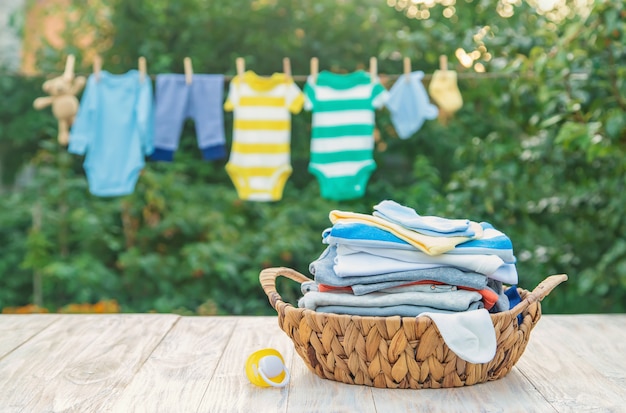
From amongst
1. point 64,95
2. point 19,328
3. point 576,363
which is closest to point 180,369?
point 19,328

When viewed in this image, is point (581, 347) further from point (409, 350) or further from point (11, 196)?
point (11, 196)

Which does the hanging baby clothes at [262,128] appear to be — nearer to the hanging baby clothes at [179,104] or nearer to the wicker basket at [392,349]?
the hanging baby clothes at [179,104]

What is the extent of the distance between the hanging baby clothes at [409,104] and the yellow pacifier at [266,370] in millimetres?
1817

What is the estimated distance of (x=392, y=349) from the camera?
1012mm

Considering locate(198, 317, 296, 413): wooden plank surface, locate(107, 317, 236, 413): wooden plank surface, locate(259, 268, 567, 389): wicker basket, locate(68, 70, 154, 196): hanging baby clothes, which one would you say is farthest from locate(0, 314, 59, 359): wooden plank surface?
locate(68, 70, 154, 196): hanging baby clothes

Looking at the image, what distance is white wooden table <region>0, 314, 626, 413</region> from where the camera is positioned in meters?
0.99

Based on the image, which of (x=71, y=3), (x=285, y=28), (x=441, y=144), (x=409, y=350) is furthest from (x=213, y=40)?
(x=409, y=350)

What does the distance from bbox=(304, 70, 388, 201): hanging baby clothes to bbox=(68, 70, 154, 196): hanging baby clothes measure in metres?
0.57

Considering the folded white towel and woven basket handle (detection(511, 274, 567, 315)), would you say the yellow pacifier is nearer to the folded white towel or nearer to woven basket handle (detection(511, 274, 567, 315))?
the folded white towel

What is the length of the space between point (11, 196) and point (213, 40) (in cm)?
118

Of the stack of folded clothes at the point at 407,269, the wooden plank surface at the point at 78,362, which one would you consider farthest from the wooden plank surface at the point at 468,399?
the wooden plank surface at the point at 78,362

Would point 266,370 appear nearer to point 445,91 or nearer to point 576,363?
point 576,363

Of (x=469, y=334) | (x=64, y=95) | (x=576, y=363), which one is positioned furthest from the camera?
(x=64, y=95)

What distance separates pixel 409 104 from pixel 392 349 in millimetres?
1910
